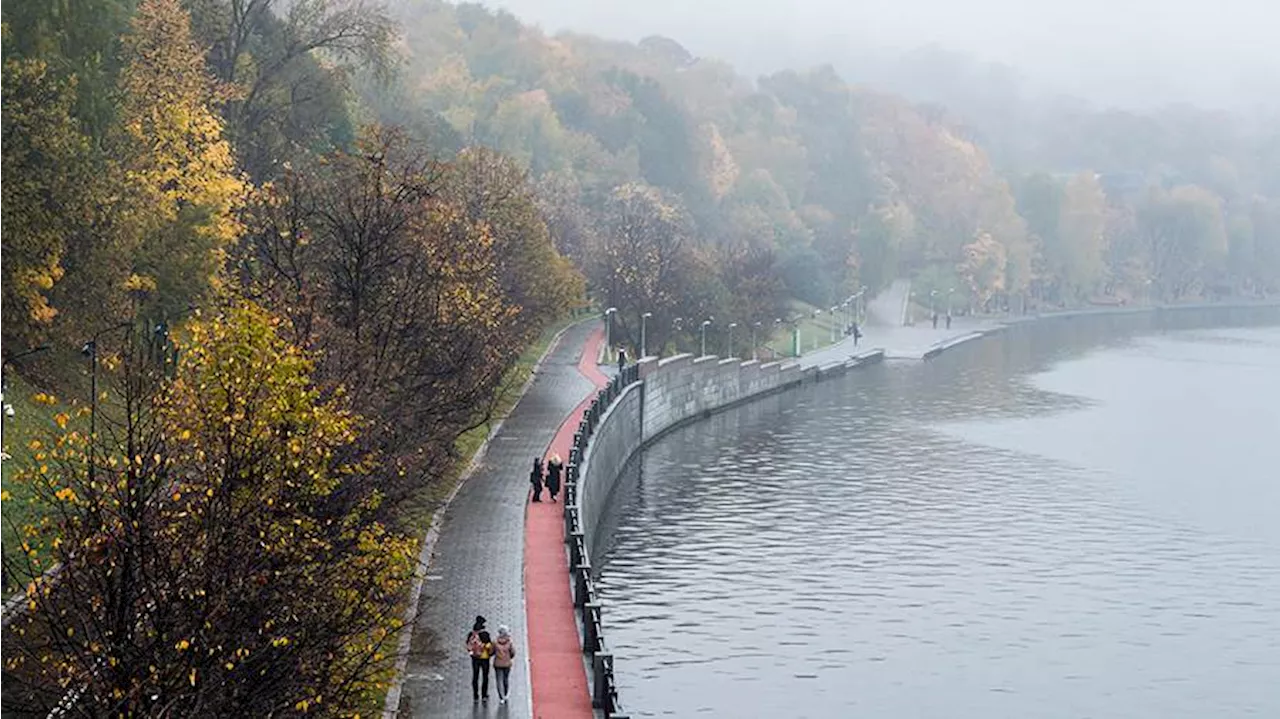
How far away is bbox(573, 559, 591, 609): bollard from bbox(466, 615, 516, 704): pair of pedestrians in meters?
5.69

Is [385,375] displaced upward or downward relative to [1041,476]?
upward

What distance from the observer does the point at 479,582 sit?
43.3 m

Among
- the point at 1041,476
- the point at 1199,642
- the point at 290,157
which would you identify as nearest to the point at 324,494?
the point at 1199,642

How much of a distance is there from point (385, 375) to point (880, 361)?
9809 cm

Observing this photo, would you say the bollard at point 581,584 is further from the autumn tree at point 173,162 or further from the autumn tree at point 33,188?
the autumn tree at point 173,162

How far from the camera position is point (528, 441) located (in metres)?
67.9

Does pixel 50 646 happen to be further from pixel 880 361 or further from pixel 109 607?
pixel 880 361

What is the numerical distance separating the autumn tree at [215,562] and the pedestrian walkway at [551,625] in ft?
15.5

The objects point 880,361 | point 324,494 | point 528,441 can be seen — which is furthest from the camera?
point 880,361

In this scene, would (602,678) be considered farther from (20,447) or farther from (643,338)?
(643,338)

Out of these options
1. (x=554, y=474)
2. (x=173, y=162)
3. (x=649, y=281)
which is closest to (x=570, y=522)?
(x=554, y=474)

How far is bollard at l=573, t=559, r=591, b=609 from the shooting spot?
39.8m

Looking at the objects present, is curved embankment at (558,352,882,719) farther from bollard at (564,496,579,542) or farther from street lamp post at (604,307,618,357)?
street lamp post at (604,307,618,357)

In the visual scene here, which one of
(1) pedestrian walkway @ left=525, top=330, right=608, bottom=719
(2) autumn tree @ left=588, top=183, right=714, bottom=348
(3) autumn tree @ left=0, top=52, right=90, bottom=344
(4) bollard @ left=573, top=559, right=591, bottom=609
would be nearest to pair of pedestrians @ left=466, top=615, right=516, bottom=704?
(1) pedestrian walkway @ left=525, top=330, right=608, bottom=719
